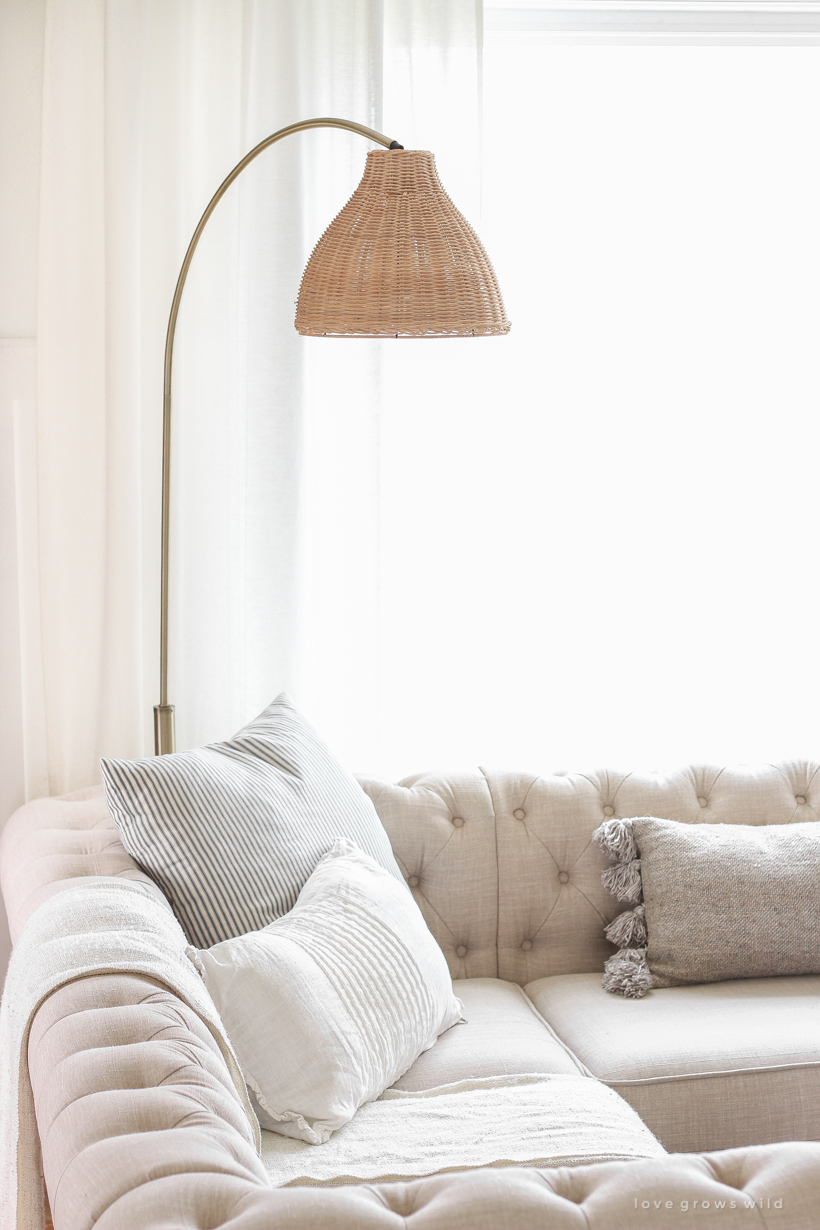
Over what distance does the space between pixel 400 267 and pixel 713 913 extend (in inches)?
48.5

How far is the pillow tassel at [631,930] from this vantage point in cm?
209

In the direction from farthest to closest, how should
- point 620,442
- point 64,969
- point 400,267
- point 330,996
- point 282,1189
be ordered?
point 620,442
point 400,267
point 330,996
point 64,969
point 282,1189

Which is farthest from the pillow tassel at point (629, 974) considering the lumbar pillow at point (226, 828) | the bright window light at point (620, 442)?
the bright window light at point (620, 442)

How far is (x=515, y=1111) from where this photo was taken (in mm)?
1447

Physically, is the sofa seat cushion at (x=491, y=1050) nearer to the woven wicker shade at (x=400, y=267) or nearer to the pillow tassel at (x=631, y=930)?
the pillow tassel at (x=631, y=930)

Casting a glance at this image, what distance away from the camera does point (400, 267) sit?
1614 millimetres

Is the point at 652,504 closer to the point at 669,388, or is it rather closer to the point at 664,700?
the point at 669,388

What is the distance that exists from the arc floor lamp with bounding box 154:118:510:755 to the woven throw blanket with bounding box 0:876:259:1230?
86 centimetres

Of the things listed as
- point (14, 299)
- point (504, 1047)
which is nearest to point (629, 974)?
point (504, 1047)

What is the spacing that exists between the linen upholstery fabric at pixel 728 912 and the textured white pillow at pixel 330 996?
1.52 feet

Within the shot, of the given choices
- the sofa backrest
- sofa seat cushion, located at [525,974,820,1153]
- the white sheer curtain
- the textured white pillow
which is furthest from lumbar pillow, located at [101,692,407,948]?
the white sheer curtain

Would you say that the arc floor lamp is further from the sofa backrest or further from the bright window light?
the sofa backrest

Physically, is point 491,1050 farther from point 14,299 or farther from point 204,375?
point 14,299

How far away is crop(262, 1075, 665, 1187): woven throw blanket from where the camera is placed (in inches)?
50.0
